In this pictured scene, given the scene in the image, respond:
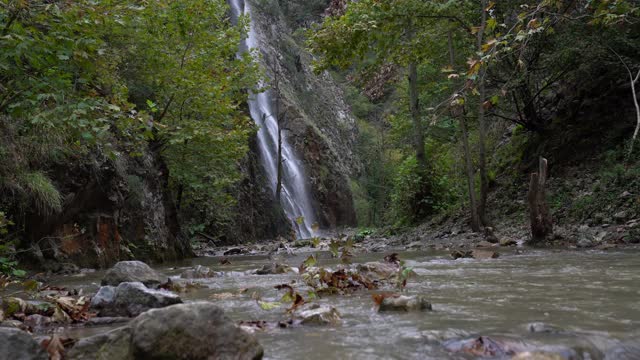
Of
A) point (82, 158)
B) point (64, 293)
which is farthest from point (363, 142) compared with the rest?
point (64, 293)

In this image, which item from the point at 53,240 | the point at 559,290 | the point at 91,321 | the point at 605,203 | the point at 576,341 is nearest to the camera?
the point at 576,341

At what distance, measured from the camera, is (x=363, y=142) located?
42469 mm

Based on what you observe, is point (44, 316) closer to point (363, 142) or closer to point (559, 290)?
point (559, 290)

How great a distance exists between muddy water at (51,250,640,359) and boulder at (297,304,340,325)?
8cm

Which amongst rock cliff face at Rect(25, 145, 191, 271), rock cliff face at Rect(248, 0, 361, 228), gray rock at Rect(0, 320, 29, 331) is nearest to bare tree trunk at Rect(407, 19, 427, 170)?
rock cliff face at Rect(25, 145, 191, 271)

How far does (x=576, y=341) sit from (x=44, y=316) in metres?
3.11

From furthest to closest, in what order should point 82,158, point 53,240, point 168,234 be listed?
point 168,234 < point 82,158 < point 53,240

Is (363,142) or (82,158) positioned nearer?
(82,158)

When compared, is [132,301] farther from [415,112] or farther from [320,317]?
[415,112]

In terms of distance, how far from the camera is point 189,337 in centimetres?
220

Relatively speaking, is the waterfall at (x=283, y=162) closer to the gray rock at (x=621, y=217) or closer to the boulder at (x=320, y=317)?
the gray rock at (x=621, y=217)

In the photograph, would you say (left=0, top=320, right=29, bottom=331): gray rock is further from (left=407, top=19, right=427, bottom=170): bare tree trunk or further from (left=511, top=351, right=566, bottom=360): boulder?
(left=407, top=19, right=427, bottom=170): bare tree trunk

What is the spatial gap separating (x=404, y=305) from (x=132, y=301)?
1766 millimetres

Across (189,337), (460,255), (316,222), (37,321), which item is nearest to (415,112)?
(316,222)
